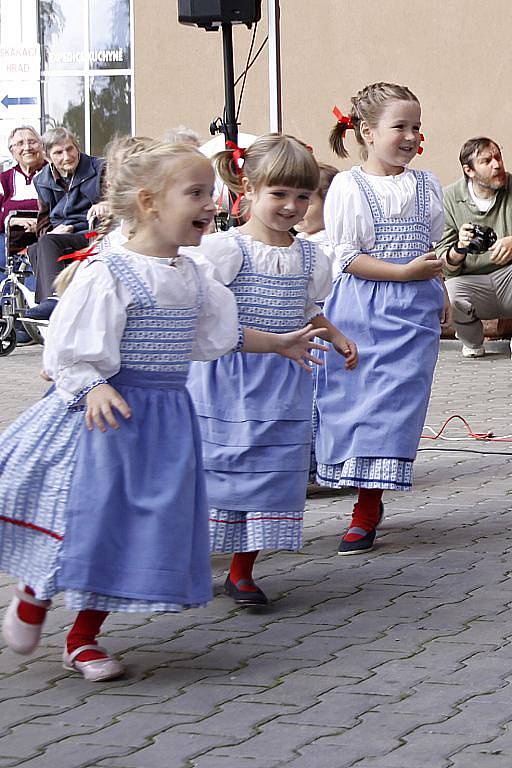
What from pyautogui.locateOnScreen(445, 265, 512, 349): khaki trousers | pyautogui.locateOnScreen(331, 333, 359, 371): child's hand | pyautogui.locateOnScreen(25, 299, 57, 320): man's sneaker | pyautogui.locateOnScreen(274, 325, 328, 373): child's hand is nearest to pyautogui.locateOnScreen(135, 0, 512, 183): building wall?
pyautogui.locateOnScreen(445, 265, 512, 349): khaki trousers

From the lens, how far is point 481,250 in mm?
11656

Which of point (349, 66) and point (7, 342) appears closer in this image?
point (7, 342)

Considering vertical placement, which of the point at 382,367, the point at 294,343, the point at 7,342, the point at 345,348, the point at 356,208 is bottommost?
the point at 7,342

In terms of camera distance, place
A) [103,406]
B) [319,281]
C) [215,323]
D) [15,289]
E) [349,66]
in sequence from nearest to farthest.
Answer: [103,406], [215,323], [319,281], [15,289], [349,66]

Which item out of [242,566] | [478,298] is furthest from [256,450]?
[478,298]

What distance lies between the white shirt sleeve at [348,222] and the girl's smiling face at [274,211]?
673 mm

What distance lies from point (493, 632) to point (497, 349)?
8.57 meters

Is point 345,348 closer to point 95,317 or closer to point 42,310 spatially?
point 95,317

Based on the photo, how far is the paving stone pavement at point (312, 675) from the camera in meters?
3.20

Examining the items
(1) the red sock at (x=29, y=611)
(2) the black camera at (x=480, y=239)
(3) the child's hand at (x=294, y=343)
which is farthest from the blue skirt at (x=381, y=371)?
(2) the black camera at (x=480, y=239)

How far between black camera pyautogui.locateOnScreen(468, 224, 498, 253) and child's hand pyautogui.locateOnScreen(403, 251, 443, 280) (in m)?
6.34

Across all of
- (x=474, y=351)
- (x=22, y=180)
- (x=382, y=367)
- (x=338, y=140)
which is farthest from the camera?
(x=22, y=180)

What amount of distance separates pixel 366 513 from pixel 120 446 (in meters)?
1.76

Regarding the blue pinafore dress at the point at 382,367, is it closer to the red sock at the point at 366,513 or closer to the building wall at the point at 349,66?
the red sock at the point at 366,513
